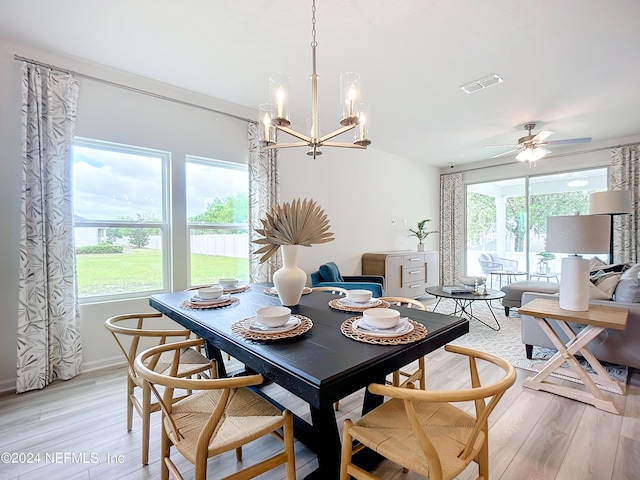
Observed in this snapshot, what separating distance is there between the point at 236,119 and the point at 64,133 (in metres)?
1.61

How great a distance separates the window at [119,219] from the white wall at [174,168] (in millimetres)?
134

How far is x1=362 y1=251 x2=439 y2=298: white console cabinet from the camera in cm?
477

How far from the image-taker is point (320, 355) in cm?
111

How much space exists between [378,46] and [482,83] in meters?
1.25

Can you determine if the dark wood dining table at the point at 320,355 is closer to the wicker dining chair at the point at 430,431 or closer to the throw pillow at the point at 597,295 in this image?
the wicker dining chair at the point at 430,431

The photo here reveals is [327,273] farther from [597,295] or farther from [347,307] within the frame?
[597,295]

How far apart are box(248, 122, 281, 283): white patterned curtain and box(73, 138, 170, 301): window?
0.89 m

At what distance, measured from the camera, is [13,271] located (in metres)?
2.37

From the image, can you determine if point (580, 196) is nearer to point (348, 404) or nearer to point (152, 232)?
point (348, 404)

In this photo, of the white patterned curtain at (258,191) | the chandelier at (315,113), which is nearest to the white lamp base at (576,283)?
the chandelier at (315,113)

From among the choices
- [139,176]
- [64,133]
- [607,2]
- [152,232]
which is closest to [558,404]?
[607,2]

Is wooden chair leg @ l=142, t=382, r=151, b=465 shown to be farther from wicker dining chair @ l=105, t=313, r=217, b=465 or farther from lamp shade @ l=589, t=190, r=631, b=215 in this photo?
lamp shade @ l=589, t=190, r=631, b=215

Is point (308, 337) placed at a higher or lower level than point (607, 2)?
lower

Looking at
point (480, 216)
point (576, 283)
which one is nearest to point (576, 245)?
point (576, 283)
